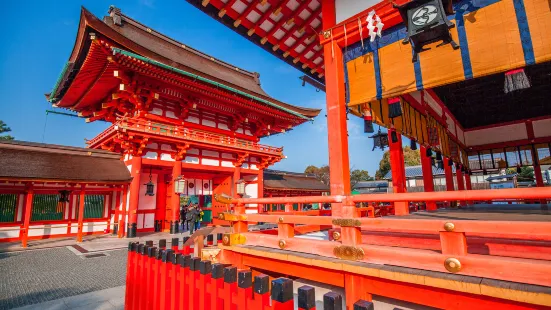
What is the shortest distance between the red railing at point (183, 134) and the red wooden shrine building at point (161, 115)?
5 cm

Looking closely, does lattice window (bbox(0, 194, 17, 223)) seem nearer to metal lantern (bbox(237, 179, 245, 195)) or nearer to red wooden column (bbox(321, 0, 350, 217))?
metal lantern (bbox(237, 179, 245, 195))

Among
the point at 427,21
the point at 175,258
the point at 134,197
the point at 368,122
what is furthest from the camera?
Result: the point at 134,197

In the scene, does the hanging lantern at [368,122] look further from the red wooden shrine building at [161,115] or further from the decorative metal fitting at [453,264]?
the red wooden shrine building at [161,115]

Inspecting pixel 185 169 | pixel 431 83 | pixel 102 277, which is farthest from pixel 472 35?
pixel 185 169

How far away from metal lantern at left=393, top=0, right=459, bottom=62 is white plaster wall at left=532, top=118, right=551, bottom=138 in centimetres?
1040

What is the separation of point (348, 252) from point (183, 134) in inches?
486

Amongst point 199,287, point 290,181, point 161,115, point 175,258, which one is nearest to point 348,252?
point 199,287

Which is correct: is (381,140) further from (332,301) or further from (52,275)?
(52,275)

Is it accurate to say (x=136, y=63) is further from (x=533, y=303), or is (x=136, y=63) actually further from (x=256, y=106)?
(x=533, y=303)

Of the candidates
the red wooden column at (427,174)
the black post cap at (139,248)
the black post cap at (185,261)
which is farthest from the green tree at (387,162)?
the black post cap at (185,261)

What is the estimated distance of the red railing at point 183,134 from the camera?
11633mm

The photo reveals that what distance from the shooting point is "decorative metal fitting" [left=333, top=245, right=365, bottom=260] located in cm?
244

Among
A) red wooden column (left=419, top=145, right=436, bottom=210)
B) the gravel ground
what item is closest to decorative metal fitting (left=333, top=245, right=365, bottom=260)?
the gravel ground

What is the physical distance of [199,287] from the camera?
241 centimetres
